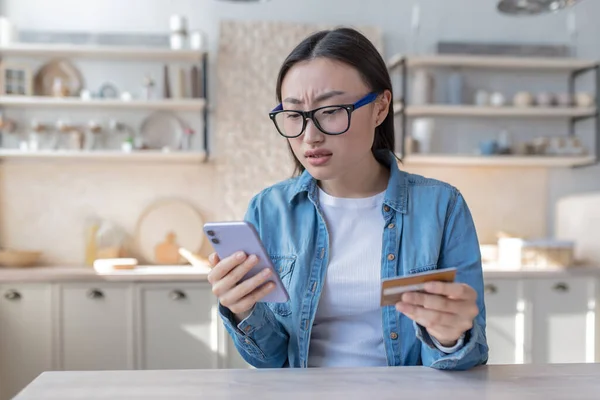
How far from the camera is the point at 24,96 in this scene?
3443 millimetres

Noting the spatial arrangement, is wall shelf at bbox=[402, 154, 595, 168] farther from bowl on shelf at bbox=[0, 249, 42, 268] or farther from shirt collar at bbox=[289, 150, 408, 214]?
bowl on shelf at bbox=[0, 249, 42, 268]

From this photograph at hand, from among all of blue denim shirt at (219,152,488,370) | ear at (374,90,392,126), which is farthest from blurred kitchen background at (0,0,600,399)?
ear at (374,90,392,126)

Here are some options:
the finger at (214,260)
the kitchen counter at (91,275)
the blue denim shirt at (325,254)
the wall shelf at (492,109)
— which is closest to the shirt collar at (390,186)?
the blue denim shirt at (325,254)

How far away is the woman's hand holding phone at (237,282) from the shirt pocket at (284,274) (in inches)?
8.7

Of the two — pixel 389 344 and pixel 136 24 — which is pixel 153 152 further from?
pixel 389 344

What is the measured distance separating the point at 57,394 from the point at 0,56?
10.1ft

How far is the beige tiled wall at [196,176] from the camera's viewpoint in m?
3.61

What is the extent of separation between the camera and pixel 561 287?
3279mm

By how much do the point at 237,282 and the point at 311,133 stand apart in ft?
1.21

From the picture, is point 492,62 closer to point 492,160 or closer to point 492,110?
point 492,110

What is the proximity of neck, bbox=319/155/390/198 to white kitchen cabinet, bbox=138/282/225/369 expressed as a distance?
1782mm

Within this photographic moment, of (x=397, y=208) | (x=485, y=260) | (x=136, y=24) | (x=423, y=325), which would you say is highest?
(x=136, y=24)

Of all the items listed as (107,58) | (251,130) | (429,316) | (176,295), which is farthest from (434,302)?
(107,58)

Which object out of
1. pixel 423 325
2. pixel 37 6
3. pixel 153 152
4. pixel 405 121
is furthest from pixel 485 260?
pixel 37 6
